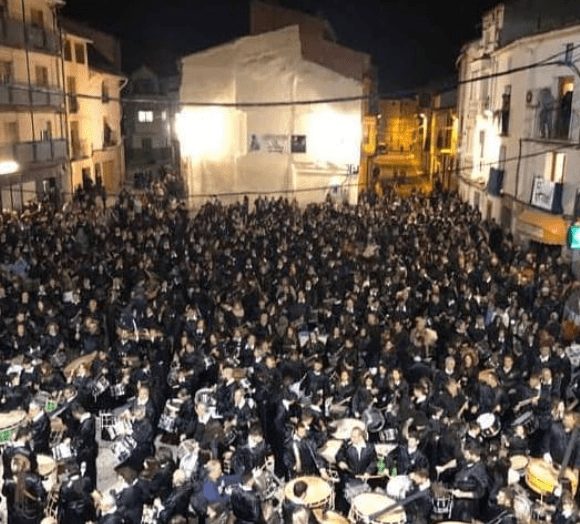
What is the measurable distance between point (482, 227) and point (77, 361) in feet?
53.9

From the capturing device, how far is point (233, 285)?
665 inches

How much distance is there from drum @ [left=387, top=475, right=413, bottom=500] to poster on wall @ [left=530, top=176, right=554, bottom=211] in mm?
16290

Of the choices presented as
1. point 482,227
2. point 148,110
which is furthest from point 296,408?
point 148,110

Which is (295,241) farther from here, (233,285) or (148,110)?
(148,110)

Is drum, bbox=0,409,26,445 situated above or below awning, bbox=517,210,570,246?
below

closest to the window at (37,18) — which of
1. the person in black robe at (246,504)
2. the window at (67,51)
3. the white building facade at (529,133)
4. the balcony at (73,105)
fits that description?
the window at (67,51)

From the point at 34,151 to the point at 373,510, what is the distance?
86.6 feet

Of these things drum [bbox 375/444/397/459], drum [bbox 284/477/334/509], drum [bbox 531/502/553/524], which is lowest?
drum [bbox 375/444/397/459]

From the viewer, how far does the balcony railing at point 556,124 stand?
2197cm

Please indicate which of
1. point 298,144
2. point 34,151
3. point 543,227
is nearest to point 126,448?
point 543,227

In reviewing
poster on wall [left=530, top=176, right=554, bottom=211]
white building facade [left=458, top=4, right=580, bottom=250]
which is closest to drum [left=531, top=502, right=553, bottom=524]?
white building facade [left=458, top=4, right=580, bottom=250]

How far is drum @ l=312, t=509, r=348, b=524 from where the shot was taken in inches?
316

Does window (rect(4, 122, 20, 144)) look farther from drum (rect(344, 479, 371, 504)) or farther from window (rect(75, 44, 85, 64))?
drum (rect(344, 479, 371, 504))

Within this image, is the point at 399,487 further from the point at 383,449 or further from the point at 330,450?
the point at 383,449
